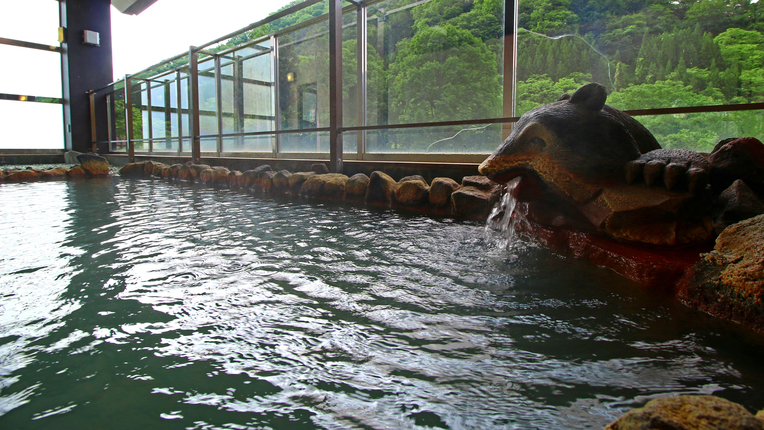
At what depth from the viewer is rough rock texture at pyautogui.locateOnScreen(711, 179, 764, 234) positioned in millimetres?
1748

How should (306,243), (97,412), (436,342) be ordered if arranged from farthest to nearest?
(306,243) → (436,342) → (97,412)

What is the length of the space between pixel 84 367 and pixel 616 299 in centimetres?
183

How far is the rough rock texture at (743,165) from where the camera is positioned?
6.43ft

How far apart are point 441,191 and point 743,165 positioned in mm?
2080

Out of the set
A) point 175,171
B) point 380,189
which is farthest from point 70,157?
point 380,189

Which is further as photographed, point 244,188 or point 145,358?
point 244,188

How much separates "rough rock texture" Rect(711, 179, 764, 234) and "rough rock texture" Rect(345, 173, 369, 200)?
299cm

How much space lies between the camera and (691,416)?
0.64 m

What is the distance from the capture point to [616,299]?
1618 millimetres

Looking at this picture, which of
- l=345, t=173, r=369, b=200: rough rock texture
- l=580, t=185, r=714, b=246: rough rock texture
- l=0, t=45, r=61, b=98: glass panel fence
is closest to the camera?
l=580, t=185, r=714, b=246: rough rock texture

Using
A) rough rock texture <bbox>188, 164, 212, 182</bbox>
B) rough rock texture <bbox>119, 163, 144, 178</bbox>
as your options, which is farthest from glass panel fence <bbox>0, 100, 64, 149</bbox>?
rough rock texture <bbox>188, 164, 212, 182</bbox>

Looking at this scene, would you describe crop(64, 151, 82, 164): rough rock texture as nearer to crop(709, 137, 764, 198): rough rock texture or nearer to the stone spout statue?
the stone spout statue

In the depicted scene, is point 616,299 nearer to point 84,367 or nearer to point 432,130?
point 84,367

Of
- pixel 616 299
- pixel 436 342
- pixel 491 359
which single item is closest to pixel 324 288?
pixel 436 342
